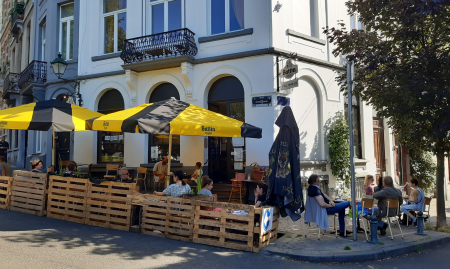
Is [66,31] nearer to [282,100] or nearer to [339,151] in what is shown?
[282,100]

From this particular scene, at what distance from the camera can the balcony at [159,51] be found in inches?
463

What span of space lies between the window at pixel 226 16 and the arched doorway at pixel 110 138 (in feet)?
16.0

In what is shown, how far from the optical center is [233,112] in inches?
464

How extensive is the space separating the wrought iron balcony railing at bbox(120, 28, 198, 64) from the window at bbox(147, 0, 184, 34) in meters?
0.73

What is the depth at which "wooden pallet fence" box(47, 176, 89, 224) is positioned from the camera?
26.1 ft

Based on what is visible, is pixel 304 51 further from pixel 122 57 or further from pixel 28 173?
pixel 28 173

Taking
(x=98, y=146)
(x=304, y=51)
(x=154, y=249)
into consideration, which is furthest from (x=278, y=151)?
(x=98, y=146)

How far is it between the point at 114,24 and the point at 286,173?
10831mm

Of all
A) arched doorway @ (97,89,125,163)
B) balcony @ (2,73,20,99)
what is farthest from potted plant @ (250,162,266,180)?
balcony @ (2,73,20,99)

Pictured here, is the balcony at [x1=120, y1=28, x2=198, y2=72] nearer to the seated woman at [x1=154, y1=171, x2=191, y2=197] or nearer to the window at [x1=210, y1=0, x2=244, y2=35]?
the window at [x1=210, y1=0, x2=244, y2=35]

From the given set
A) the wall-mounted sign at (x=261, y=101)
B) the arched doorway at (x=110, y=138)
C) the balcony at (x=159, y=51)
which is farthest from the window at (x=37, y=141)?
the wall-mounted sign at (x=261, y=101)

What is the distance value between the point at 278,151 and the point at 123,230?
3707 mm

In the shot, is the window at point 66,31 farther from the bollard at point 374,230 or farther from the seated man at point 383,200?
the bollard at point 374,230

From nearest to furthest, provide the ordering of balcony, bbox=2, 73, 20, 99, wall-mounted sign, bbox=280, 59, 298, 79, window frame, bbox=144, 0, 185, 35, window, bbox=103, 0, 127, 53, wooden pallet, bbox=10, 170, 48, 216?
wooden pallet, bbox=10, 170, 48, 216, wall-mounted sign, bbox=280, 59, 298, 79, window frame, bbox=144, 0, 185, 35, window, bbox=103, 0, 127, 53, balcony, bbox=2, 73, 20, 99
